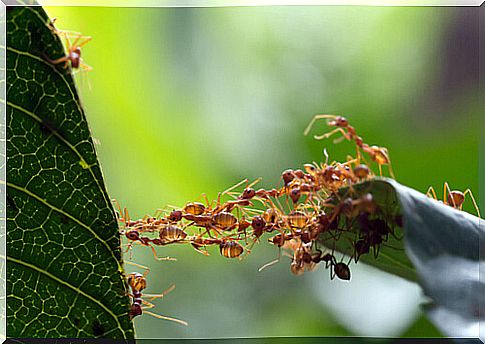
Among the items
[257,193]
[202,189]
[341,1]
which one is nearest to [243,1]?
[341,1]

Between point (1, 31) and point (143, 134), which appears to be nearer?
point (1, 31)

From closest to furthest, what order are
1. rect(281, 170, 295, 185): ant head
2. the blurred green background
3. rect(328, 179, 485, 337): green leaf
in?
rect(328, 179, 485, 337): green leaf, rect(281, 170, 295, 185): ant head, the blurred green background

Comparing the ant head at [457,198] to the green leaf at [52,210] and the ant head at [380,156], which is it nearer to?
the ant head at [380,156]

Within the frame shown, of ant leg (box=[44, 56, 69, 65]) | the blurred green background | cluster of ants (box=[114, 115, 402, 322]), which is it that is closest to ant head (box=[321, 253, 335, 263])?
cluster of ants (box=[114, 115, 402, 322])

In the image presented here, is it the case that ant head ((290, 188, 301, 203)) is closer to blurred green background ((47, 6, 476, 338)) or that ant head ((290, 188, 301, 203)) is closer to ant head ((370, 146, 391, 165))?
ant head ((370, 146, 391, 165))

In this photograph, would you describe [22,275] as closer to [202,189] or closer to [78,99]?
[78,99]

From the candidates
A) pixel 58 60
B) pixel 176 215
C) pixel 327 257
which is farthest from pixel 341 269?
pixel 58 60
